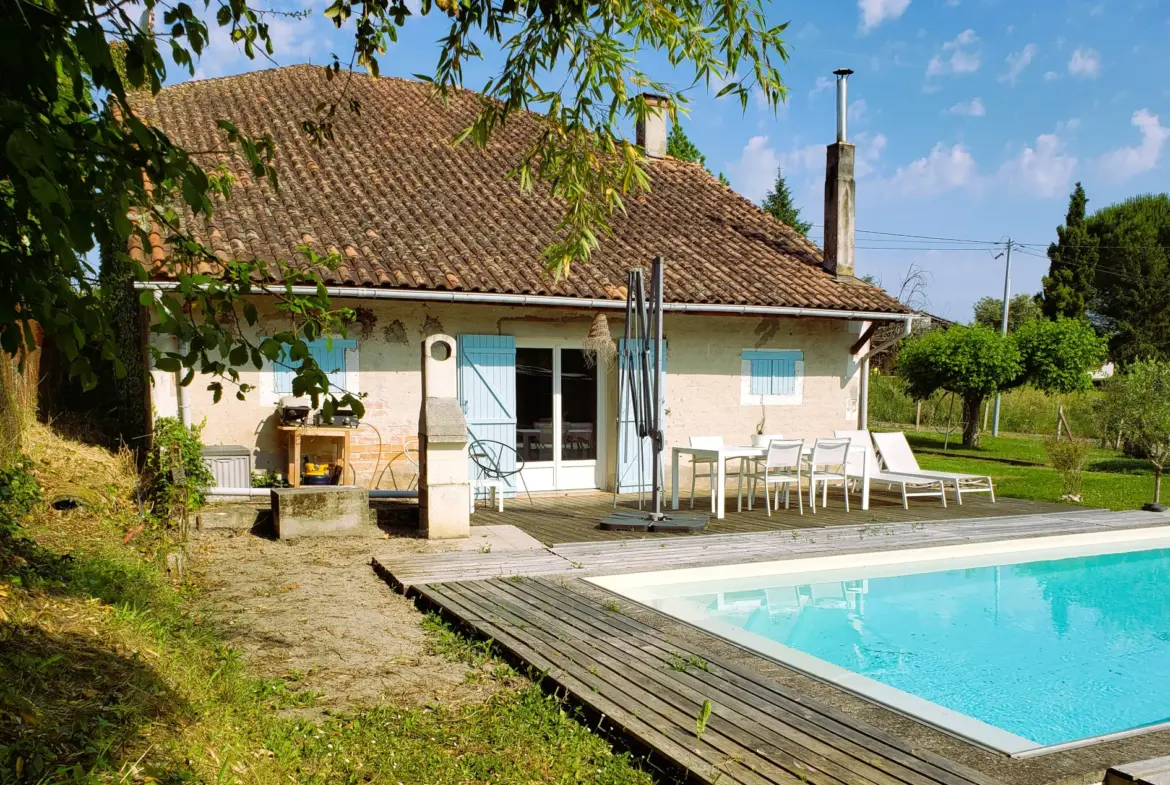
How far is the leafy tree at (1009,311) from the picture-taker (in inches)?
1813

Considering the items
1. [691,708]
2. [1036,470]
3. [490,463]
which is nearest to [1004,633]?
[691,708]

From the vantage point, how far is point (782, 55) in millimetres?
4191

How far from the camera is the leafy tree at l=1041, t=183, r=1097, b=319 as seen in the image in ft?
127

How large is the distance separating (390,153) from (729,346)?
20.3ft

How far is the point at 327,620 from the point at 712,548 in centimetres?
372

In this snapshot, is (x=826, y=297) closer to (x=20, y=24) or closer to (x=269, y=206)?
(x=269, y=206)

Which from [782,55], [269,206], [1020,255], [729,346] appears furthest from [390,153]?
[1020,255]

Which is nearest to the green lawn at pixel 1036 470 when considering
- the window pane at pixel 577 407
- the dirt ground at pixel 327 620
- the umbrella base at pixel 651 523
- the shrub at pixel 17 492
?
the umbrella base at pixel 651 523

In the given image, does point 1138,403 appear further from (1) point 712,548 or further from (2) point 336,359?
(2) point 336,359

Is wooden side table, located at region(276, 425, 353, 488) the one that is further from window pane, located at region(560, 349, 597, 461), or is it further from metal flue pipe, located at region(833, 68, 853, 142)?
metal flue pipe, located at region(833, 68, 853, 142)

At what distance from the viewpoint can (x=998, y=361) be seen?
21.7m

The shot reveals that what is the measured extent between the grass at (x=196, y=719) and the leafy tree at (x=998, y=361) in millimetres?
19733

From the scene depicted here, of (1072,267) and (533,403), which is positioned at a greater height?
(1072,267)

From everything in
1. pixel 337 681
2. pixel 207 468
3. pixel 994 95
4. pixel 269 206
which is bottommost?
pixel 337 681
